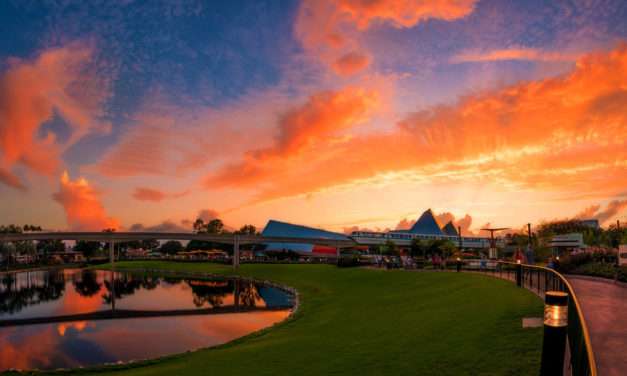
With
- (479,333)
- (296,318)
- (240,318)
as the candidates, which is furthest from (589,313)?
(240,318)

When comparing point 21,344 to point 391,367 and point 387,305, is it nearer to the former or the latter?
point 387,305

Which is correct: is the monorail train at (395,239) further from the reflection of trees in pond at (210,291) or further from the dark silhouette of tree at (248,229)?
the reflection of trees in pond at (210,291)

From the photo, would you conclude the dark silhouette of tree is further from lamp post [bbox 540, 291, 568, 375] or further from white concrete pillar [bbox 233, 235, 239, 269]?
lamp post [bbox 540, 291, 568, 375]

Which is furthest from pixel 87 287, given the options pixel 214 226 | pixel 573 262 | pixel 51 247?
pixel 51 247

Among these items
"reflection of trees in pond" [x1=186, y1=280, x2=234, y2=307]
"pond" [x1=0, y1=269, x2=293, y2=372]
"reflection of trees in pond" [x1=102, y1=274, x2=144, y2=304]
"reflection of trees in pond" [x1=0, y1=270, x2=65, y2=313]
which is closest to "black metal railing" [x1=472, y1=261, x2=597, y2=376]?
"pond" [x1=0, y1=269, x2=293, y2=372]

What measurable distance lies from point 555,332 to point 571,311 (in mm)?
3598

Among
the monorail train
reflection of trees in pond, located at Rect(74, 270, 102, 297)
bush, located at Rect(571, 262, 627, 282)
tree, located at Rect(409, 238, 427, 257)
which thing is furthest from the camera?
the monorail train

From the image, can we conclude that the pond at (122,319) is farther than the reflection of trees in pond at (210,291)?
No

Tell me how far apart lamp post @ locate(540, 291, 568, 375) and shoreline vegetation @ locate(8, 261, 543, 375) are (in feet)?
25.8

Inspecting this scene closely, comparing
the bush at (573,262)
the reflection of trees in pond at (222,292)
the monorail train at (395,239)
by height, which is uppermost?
the bush at (573,262)

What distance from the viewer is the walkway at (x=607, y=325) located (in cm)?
859

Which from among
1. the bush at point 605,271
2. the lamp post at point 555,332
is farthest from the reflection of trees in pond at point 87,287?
the lamp post at point 555,332

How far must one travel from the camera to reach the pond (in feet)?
90.3

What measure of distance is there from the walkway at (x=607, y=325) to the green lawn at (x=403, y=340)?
5.62ft
